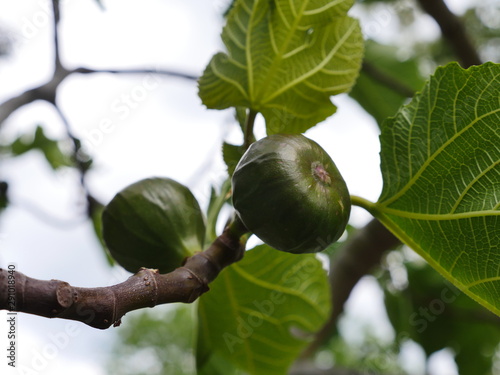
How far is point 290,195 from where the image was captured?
3.55ft

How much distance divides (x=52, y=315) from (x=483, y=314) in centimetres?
291

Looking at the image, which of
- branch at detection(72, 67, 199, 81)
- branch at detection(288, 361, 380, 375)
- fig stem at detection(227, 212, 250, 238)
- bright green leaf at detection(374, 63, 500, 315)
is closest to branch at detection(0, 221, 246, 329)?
fig stem at detection(227, 212, 250, 238)

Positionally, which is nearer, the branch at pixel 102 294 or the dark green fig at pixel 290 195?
the branch at pixel 102 294

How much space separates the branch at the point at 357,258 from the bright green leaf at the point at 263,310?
81 cm

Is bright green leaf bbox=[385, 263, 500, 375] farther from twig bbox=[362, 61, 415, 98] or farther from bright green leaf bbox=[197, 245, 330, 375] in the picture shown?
bright green leaf bbox=[197, 245, 330, 375]

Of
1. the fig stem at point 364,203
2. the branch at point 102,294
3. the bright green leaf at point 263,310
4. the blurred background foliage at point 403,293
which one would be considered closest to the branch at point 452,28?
the blurred background foliage at point 403,293

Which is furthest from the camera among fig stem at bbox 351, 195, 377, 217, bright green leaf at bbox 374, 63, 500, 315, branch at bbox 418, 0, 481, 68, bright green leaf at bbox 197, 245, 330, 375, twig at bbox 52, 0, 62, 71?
branch at bbox 418, 0, 481, 68

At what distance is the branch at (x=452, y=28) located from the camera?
101 inches

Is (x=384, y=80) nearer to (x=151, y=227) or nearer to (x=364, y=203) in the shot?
(x=364, y=203)

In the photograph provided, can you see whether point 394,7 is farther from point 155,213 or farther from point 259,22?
point 155,213

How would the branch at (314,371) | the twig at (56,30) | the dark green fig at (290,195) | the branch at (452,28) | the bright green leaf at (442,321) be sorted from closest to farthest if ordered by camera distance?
the dark green fig at (290,195) < the twig at (56,30) < the branch at (452,28) < the branch at (314,371) < the bright green leaf at (442,321)

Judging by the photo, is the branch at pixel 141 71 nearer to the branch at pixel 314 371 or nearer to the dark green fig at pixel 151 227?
the dark green fig at pixel 151 227

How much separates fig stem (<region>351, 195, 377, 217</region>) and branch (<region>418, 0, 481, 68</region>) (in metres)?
1.57

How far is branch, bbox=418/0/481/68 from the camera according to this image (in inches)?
101
